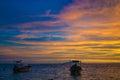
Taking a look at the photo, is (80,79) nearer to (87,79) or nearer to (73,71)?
(87,79)

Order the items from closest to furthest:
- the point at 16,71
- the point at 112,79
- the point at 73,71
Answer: the point at 112,79
the point at 73,71
the point at 16,71

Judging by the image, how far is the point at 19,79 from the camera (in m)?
76.8

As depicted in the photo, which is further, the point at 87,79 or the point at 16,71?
the point at 16,71

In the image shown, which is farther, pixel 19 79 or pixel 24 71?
pixel 24 71

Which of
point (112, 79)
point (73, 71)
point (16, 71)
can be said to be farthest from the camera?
point (16, 71)

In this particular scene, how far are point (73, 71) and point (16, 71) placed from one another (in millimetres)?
26740

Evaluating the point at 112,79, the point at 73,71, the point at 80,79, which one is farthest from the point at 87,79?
the point at 73,71

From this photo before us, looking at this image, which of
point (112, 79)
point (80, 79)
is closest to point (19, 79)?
point (80, 79)

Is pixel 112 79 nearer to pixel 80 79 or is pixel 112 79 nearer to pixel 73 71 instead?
pixel 80 79

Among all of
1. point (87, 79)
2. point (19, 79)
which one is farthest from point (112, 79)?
point (19, 79)

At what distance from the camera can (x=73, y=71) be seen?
90125 mm

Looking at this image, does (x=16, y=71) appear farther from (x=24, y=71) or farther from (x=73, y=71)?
(x=73, y=71)

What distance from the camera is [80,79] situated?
7644cm

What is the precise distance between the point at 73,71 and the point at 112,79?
19522 mm
